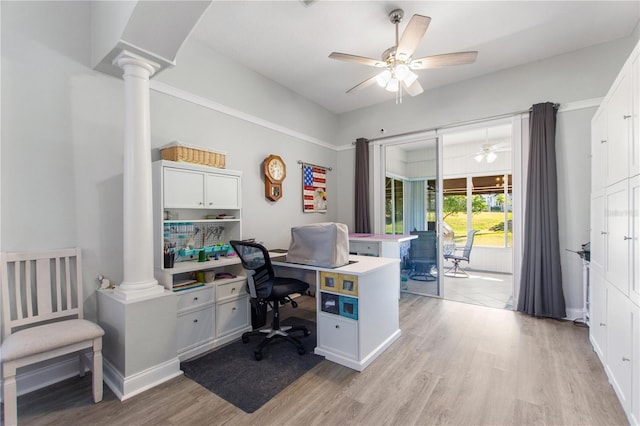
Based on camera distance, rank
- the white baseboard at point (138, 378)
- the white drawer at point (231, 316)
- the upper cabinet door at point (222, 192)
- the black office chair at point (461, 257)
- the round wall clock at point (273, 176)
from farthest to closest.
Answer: the black office chair at point (461, 257) → the round wall clock at point (273, 176) → the upper cabinet door at point (222, 192) → the white drawer at point (231, 316) → the white baseboard at point (138, 378)

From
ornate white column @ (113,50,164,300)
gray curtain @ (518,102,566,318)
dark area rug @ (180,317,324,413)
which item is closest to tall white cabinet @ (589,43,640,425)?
gray curtain @ (518,102,566,318)

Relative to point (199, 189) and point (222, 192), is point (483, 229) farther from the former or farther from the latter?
point (199, 189)

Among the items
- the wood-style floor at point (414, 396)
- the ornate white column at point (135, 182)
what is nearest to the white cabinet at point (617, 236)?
the wood-style floor at point (414, 396)

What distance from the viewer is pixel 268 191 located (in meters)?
3.95

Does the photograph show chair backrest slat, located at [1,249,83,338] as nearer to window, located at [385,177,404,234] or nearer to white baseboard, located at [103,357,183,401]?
white baseboard, located at [103,357,183,401]

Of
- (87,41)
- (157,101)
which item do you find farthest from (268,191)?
(87,41)

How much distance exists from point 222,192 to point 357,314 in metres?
1.85

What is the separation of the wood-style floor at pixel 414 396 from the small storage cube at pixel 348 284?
2.06 ft

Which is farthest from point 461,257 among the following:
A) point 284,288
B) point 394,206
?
point 284,288

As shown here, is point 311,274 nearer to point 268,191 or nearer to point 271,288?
point 271,288

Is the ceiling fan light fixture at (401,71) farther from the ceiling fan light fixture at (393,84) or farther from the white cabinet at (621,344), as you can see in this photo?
the white cabinet at (621,344)

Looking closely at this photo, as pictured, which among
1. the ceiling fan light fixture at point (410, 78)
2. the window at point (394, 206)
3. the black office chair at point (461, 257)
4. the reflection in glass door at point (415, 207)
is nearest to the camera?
the ceiling fan light fixture at point (410, 78)

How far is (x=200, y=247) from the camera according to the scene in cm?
300

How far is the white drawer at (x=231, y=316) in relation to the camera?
275cm
